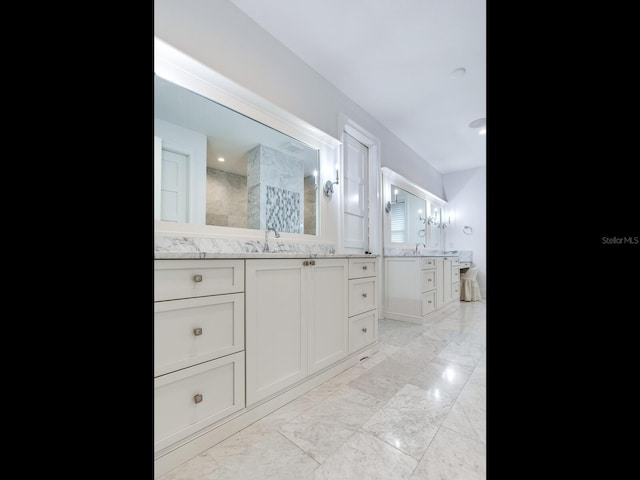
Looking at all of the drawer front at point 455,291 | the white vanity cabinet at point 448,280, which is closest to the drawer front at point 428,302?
the white vanity cabinet at point 448,280

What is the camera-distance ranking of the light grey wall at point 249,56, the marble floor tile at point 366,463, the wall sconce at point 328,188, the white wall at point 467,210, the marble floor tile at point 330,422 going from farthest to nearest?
the white wall at point 467,210, the wall sconce at point 328,188, the light grey wall at point 249,56, the marble floor tile at point 330,422, the marble floor tile at point 366,463

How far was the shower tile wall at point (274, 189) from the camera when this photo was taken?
75.3 inches

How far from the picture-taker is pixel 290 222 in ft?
7.18

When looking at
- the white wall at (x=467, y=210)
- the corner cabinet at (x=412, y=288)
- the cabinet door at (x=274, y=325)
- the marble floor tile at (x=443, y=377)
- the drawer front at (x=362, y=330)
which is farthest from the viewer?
the white wall at (x=467, y=210)

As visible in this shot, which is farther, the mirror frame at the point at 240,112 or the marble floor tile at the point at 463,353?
the marble floor tile at the point at 463,353

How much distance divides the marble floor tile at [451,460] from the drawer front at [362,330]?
86cm

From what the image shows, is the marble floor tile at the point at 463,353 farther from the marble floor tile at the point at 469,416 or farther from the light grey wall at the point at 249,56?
the light grey wall at the point at 249,56

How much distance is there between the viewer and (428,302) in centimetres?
346

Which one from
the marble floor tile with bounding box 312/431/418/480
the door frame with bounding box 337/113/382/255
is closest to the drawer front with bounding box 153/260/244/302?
the marble floor tile with bounding box 312/431/418/480

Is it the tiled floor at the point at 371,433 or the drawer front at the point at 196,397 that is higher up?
the drawer front at the point at 196,397

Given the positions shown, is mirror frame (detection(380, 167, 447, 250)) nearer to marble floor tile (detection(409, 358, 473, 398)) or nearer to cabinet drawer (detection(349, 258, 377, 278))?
cabinet drawer (detection(349, 258, 377, 278))
